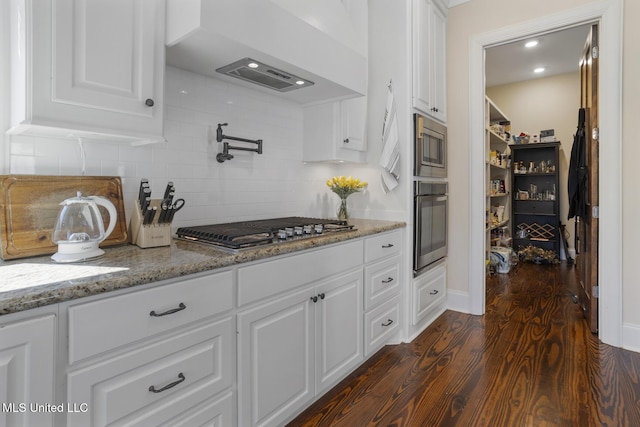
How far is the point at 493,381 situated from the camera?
2.06 metres

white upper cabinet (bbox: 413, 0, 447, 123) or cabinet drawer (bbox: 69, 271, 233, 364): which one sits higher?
white upper cabinet (bbox: 413, 0, 447, 123)

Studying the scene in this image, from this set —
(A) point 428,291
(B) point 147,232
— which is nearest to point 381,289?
(A) point 428,291

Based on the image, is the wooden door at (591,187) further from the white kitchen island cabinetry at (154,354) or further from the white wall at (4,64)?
the white wall at (4,64)

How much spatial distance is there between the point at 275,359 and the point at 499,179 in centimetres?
532

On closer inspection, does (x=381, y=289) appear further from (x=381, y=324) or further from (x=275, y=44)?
(x=275, y=44)

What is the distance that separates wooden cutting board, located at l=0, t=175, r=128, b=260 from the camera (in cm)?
123

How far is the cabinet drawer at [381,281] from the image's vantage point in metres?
2.17

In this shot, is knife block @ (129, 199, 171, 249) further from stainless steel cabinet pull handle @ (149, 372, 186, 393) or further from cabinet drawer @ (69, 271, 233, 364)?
stainless steel cabinet pull handle @ (149, 372, 186, 393)

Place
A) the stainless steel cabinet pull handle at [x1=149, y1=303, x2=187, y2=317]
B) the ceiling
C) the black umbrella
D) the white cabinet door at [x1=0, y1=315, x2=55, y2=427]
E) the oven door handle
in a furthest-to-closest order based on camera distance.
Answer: the ceiling < the black umbrella < the oven door handle < the stainless steel cabinet pull handle at [x1=149, y1=303, x2=187, y2=317] < the white cabinet door at [x1=0, y1=315, x2=55, y2=427]

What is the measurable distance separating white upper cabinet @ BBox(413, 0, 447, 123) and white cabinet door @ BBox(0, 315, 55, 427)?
249 cm

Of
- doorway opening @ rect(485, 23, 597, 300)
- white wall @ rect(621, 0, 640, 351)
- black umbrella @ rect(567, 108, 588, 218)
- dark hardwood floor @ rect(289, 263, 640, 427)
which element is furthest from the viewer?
doorway opening @ rect(485, 23, 597, 300)

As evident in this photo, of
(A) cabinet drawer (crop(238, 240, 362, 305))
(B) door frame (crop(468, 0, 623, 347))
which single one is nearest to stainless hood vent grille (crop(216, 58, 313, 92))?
(A) cabinet drawer (crop(238, 240, 362, 305))

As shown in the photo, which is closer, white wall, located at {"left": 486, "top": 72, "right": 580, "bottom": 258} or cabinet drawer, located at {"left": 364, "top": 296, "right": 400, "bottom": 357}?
cabinet drawer, located at {"left": 364, "top": 296, "right": 400, "bottom": 357}

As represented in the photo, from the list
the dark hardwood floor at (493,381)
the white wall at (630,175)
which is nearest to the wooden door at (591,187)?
the white wall at (630,175)
